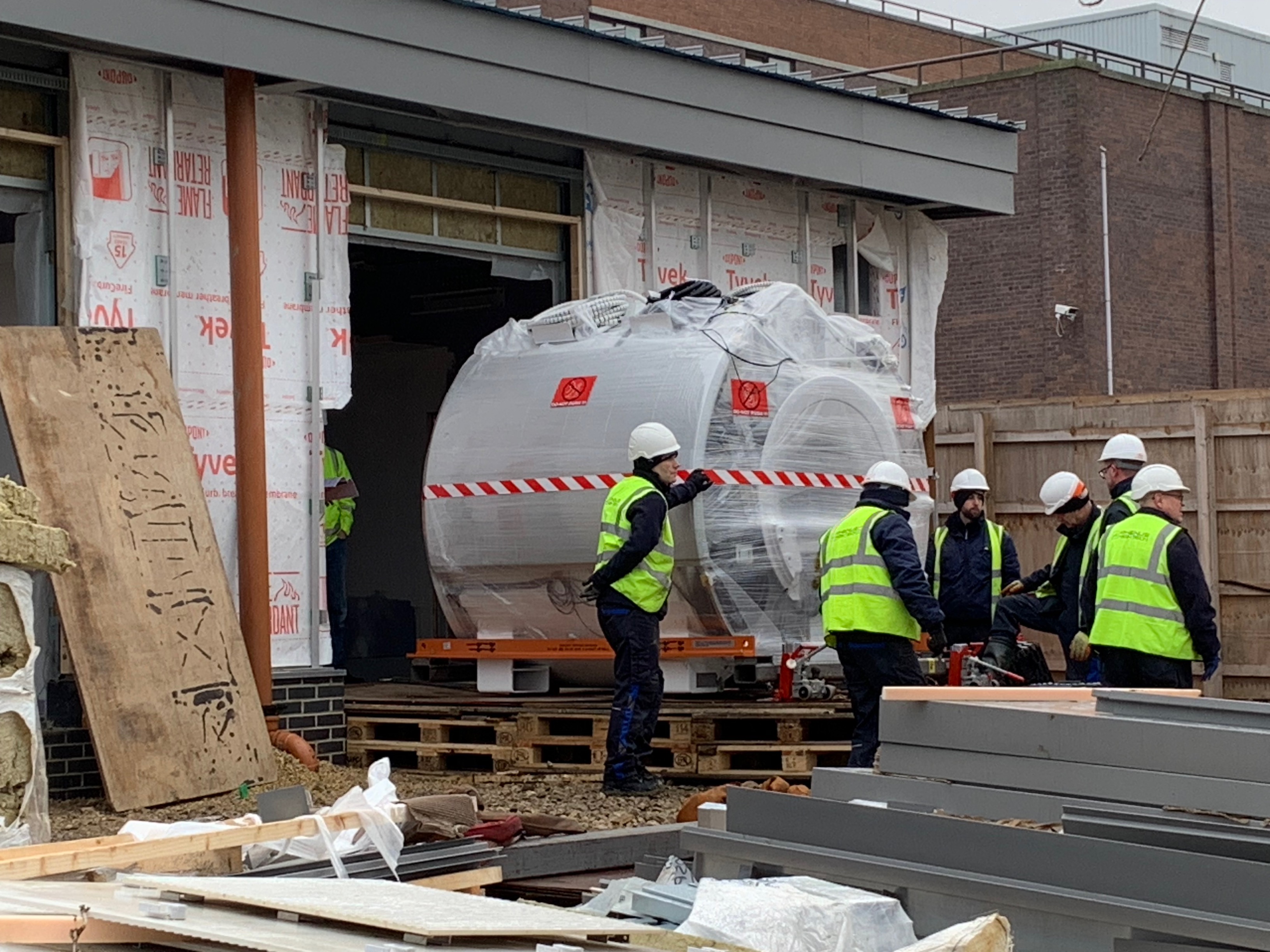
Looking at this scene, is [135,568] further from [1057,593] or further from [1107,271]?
[1107,271]

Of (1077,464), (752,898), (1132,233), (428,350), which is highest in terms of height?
(1132,233)

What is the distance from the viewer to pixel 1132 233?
30.8 meters

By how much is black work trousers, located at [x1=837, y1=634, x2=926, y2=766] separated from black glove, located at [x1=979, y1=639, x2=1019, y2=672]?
6.96 ft

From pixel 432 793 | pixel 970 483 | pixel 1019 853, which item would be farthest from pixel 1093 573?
pixel 1019 853

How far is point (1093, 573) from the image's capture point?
468 inches

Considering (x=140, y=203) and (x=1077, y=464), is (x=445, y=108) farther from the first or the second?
(x=1077, y=464)

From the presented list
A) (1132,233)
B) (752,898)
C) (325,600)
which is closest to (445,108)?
(325,600)

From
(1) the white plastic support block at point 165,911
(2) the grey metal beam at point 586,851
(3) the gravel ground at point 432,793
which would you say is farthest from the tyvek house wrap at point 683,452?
(1) the white plastic support block at point 165,911

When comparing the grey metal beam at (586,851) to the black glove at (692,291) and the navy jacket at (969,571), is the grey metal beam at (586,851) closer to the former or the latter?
the black glove at (692,291)

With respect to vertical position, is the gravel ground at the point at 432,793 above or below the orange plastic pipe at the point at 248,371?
below

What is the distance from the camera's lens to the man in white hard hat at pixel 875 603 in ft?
35.6

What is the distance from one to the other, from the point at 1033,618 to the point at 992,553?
1.96 ft

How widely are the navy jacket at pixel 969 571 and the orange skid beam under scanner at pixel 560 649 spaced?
2116 mm

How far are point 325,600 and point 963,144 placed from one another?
23.1 feet
